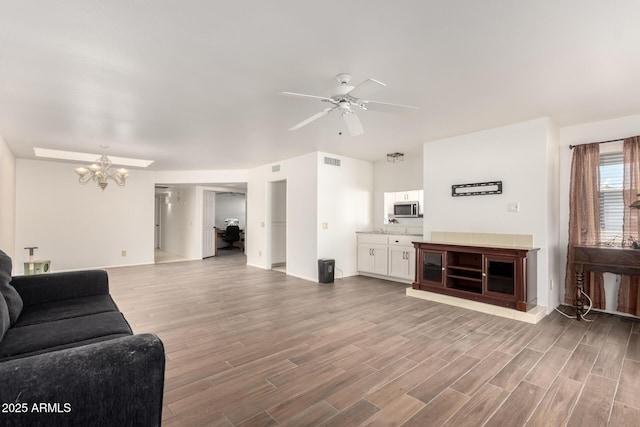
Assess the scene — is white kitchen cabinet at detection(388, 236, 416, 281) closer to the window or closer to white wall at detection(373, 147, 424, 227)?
white wall at detection(373, 147, 424, 227)

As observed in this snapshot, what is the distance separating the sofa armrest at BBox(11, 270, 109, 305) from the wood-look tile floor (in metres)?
0.74

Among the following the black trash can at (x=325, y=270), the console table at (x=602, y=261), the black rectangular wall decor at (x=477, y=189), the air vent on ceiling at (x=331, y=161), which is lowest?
the black trash can at (x=325, y=270)

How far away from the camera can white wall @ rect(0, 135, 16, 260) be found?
466cm

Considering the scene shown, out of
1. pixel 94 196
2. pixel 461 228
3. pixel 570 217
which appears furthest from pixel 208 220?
pixel 570 217

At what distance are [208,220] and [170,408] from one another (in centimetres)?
783

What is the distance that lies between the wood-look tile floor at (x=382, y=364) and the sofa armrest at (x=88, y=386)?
Answer: 29.3 inches

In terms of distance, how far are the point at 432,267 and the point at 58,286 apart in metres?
4.30

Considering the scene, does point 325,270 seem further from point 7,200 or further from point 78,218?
point 78,218

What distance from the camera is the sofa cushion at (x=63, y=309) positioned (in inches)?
86.9

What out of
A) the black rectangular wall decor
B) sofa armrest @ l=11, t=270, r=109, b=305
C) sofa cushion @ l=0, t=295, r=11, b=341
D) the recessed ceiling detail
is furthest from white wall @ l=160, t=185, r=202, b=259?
sofa cushion @ l=0, t=295, r=11, b=341

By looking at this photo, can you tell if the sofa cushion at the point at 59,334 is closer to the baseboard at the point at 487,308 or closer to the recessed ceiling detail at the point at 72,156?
the baseboard at the point at 487,308

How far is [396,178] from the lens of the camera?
6.35 metres

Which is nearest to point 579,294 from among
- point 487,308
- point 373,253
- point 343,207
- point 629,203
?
point 487,308

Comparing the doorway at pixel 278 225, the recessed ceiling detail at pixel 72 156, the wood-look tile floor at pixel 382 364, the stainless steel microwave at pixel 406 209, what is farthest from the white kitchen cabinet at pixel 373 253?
the recessed ceiling detail at pixel 72 156
